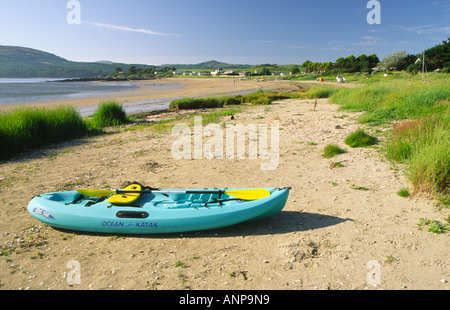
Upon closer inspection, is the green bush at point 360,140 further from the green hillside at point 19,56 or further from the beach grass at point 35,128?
the green hillside at point 19,56

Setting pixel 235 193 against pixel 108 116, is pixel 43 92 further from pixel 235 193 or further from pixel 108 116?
pixel 235 193

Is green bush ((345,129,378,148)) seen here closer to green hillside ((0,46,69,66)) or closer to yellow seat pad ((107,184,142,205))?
yellow seat pad ((107,184,142,205))

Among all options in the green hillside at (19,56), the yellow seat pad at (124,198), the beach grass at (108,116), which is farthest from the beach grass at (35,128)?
the green hillside at (19,56)

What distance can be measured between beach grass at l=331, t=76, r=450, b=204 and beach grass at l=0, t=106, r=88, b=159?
12411mm

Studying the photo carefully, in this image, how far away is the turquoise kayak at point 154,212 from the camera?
4922mm

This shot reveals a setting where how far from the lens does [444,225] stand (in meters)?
4.85

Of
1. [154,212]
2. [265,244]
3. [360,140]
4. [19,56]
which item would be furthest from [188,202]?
[19,56]

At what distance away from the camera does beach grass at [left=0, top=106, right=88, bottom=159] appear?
10.6 metres

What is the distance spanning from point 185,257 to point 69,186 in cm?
473

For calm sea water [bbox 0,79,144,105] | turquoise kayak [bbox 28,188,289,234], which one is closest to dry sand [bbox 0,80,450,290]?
→ turquoise kayak [bbox 28,188,289,234]

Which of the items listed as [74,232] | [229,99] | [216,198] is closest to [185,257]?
[216,198]

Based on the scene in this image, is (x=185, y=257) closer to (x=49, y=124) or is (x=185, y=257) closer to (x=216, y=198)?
(x=216, y=198)

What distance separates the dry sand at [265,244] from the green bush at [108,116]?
819 cm
